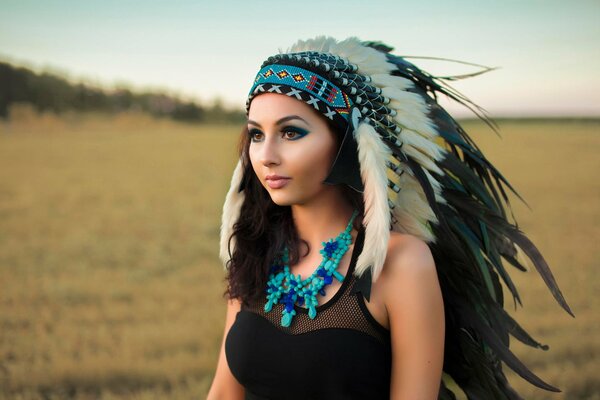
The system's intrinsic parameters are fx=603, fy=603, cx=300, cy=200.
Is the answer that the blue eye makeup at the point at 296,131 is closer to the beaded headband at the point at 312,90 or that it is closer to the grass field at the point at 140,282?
the beaded headband at the point at 312,90

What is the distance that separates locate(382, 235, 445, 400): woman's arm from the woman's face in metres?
0.43

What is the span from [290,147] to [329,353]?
0.74m

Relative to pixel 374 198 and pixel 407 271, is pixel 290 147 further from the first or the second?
pixel 407 271

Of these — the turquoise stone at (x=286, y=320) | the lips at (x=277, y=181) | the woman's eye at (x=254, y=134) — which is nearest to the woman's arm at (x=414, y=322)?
the turquoise stone at (x=286, y=320)

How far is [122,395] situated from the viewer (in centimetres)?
473

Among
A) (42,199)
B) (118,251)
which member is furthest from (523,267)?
(42,199)

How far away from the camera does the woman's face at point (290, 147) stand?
2.17 meters

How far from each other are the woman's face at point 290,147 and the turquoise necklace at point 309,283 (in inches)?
8.8

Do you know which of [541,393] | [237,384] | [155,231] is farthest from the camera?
[155,231]

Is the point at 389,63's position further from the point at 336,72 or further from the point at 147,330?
the point at 147,330

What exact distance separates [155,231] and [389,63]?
932cm

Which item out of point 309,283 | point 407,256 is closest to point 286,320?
point 309,283

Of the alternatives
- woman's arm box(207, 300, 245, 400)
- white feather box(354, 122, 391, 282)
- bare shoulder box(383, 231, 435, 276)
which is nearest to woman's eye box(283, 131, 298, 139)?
white feather box(354, 122, 391, 282)

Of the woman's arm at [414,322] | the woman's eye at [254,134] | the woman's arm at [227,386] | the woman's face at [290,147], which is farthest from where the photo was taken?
the woman's arm at [227,386]
